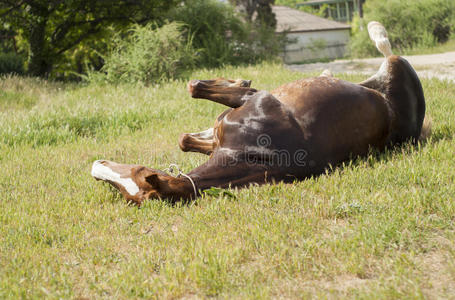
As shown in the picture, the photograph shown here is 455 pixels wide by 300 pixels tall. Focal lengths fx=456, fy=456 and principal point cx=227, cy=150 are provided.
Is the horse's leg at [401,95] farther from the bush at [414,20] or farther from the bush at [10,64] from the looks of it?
the bush at [414,20]

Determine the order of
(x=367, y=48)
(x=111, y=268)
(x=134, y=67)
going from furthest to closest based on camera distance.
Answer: (x=367, y=48) → (x=134, y=67) → (x=111, y=268)

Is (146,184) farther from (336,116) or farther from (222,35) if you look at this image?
(222,35)

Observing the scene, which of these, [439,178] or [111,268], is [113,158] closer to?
[111,268]

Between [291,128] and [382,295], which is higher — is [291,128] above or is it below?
above

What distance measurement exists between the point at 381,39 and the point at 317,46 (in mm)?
36856

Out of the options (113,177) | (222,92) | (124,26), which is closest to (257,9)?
(124,26)

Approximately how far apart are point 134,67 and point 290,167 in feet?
27.5

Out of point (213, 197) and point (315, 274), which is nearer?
point (315, 274)

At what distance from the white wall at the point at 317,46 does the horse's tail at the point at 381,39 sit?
33870mm

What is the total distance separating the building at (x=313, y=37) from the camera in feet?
131

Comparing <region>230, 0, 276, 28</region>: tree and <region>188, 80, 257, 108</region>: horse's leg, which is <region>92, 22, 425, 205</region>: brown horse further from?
<region>230, 0, 276, 28</region>: tree

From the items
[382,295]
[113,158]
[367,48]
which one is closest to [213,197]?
[382,295]

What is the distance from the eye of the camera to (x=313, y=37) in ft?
138

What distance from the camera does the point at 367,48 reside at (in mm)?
27578
